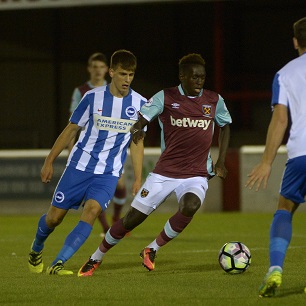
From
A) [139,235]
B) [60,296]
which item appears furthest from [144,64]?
[60,296]

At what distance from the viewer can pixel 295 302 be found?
5711mm

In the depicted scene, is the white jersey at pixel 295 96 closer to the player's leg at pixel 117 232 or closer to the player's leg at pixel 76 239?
the player's leg at pixel 117 232

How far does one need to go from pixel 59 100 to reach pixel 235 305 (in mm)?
21468

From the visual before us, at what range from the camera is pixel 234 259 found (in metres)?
7.30

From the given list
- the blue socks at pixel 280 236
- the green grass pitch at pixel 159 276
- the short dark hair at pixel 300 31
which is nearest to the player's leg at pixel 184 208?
the green grass pitch at pixel 159 276

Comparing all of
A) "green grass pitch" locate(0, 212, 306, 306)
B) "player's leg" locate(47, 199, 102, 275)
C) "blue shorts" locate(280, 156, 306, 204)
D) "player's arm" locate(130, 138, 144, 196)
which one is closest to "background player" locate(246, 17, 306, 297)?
"blue shorts" locate(280, 156, 306, 204)

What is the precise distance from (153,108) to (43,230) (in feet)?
4.26

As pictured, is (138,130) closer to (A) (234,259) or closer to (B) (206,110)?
(B) (206,110)

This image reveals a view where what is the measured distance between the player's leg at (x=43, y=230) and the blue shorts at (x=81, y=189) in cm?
6

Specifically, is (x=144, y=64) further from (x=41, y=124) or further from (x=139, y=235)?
(x=139, y=235)

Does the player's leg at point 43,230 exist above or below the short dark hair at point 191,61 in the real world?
below

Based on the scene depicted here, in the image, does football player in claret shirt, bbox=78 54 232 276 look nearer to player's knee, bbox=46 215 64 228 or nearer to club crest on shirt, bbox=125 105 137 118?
club crest on shirt, bbox=125 105 137 118

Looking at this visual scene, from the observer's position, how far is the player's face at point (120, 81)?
24.9 feet

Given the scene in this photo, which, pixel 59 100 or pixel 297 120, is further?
pixel 59 100
